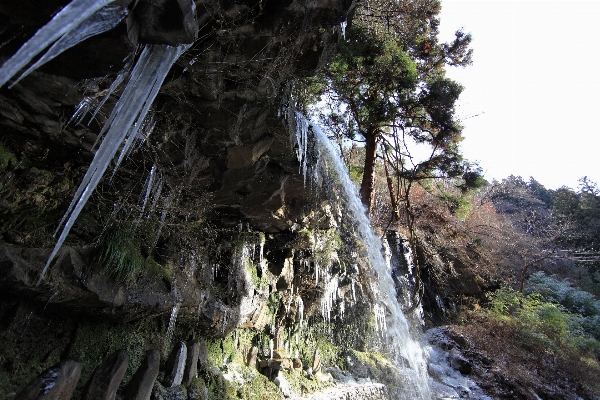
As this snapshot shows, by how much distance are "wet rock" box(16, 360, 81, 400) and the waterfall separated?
3522 millimetres

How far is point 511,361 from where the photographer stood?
10391 millimetres

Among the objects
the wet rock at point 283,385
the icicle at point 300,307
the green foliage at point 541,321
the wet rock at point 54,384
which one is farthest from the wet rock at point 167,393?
the green foliage at point 541,321

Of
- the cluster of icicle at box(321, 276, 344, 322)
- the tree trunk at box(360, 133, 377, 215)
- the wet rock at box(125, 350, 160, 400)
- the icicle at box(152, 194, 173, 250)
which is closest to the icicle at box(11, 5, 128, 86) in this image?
the icicle at box(152, 194, 173, 250)

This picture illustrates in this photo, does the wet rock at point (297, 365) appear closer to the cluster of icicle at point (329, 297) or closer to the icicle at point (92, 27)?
the cluster of icicle at point (329, 297)

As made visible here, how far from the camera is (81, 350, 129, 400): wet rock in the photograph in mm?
2973

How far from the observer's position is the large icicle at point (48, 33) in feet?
4.70

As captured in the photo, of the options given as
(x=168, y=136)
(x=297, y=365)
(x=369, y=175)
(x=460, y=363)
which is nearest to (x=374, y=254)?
(x=369, y=175)

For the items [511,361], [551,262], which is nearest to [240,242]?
[511,361]

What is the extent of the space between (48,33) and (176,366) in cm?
385

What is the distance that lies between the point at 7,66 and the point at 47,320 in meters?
2.90

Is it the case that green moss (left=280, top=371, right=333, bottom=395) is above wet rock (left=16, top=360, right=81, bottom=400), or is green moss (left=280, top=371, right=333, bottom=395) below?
above

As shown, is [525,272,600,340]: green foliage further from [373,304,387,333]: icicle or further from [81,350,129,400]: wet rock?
[81,350,129,400]: wet rock

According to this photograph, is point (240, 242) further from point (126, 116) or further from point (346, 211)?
point (126, 116)

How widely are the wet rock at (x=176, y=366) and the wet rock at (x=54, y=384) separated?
1.49 metres
